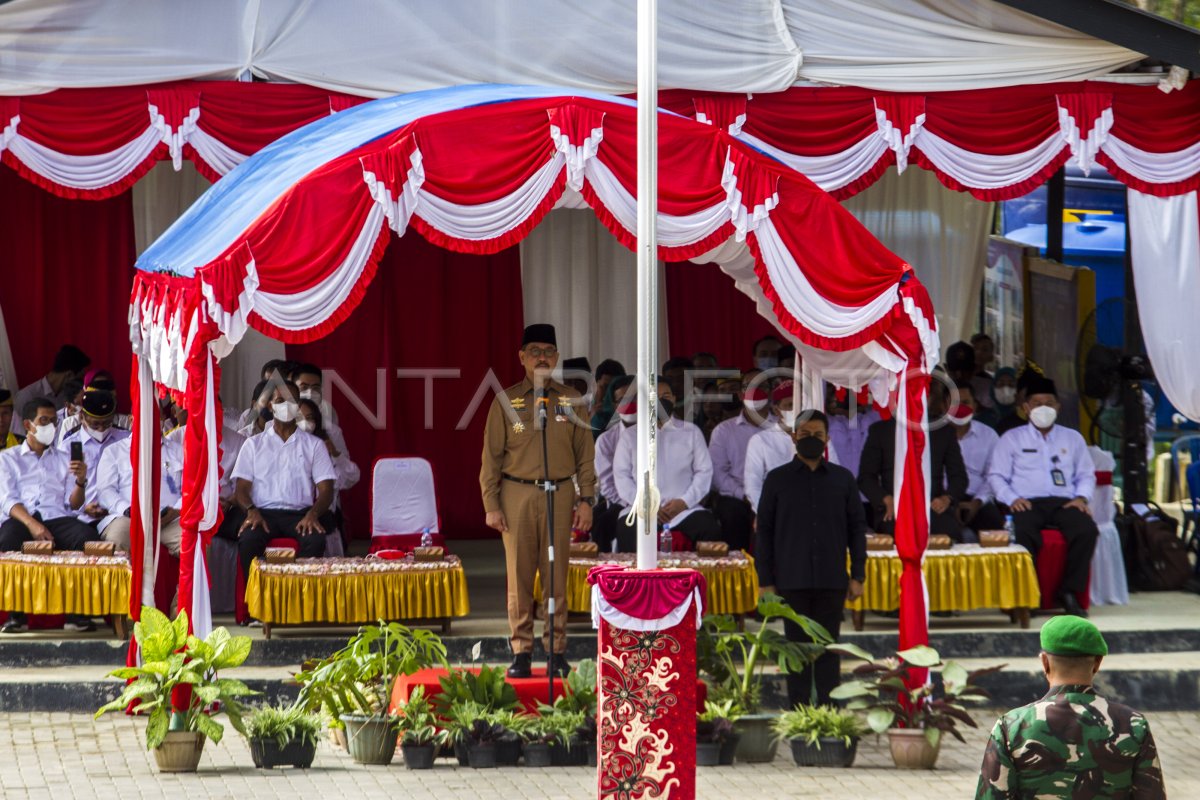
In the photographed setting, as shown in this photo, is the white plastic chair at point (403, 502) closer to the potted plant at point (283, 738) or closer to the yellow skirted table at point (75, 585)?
the yellow skirted table at point (75, 585)

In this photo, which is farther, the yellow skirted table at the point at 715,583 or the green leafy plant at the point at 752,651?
the yellow skirted table at the point at 715,583

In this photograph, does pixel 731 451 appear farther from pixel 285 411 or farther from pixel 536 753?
pixel 536 753

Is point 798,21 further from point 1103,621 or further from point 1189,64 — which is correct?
point 1103,621

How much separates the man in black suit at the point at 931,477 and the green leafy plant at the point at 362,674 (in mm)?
3763

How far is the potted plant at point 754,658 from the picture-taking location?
30.9 feet

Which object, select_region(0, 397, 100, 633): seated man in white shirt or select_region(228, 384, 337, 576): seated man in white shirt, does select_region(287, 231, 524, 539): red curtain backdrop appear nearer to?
select_region(228, 384, 337, 576): seated man in white shirt

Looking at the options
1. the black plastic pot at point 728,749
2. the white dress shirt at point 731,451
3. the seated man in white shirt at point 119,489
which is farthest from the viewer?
the white dress shirt at point 731,451

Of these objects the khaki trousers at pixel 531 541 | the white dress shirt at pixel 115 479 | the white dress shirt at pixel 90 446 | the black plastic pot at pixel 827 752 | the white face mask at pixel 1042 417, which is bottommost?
the black plastic pot at pixel 827 752

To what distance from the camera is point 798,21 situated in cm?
1247

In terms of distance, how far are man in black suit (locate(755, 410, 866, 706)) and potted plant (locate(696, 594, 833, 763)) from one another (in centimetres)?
18

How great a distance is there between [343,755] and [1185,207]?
703cm

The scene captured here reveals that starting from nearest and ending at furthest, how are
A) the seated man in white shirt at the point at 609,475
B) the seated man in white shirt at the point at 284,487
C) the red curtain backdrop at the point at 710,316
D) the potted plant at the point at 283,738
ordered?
the potted plant at the point at 283,738 → the seated man in white shirt at the point at 284,487 → the seated man in white shirt at the point at 609,475 → the red curtain backdrop at the point at 710,316

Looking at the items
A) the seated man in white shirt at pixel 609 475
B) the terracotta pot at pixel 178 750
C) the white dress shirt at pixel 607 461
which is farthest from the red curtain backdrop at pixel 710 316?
the terracotta pot at pixel 178 750

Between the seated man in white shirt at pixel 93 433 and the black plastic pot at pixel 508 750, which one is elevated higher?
the seated man in white shirt at pixel 93 433
